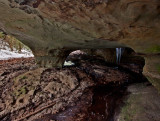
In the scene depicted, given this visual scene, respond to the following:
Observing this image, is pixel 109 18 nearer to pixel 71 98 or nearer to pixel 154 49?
pixel 154 49

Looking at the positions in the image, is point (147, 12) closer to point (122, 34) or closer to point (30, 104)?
point (122, 34)

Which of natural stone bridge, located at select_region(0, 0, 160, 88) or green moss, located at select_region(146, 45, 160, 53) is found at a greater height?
natural stone bridge, located at select_region(0, 0, 160, 88)

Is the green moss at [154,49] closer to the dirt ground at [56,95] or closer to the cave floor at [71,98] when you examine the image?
the cave floor at [71,98]

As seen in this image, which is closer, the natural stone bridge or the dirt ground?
the natural stone bridge

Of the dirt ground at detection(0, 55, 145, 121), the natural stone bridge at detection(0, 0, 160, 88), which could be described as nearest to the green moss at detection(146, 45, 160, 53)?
the natural stone bridge at detection(0, 0, 160, 88)

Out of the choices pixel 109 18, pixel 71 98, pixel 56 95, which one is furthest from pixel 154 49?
pixel 56 95

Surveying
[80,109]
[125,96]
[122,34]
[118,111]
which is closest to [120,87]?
[125,96]

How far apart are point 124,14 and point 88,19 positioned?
61cm

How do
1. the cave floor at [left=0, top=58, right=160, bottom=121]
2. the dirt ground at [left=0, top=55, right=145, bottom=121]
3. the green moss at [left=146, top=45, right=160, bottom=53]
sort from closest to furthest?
the green moss at [left=146, top=45, right=160, bottom=53], the cave floor at [left=0, top=58, right=160, bottom=121], the dirt ground at [left=0, top=55, right=145, bottom=121]

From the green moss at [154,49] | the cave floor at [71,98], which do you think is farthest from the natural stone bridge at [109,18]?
the cave floor at [71,98]

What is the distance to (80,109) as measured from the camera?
2736mm

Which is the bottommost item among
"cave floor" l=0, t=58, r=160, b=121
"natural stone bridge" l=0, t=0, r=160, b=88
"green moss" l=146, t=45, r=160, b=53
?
"cave floor" l=0, t=58, r=160, b=121

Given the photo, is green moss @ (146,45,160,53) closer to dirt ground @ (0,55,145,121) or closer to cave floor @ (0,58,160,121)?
cave floor @ (0,58,160,121)

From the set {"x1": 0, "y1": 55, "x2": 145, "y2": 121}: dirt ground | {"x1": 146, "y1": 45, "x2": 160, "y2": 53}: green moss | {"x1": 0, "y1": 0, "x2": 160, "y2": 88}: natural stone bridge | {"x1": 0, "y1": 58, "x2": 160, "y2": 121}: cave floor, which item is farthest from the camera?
{"x1": 0, "y1": 55, "x2": 145, "y2": 121}: dirt ground
